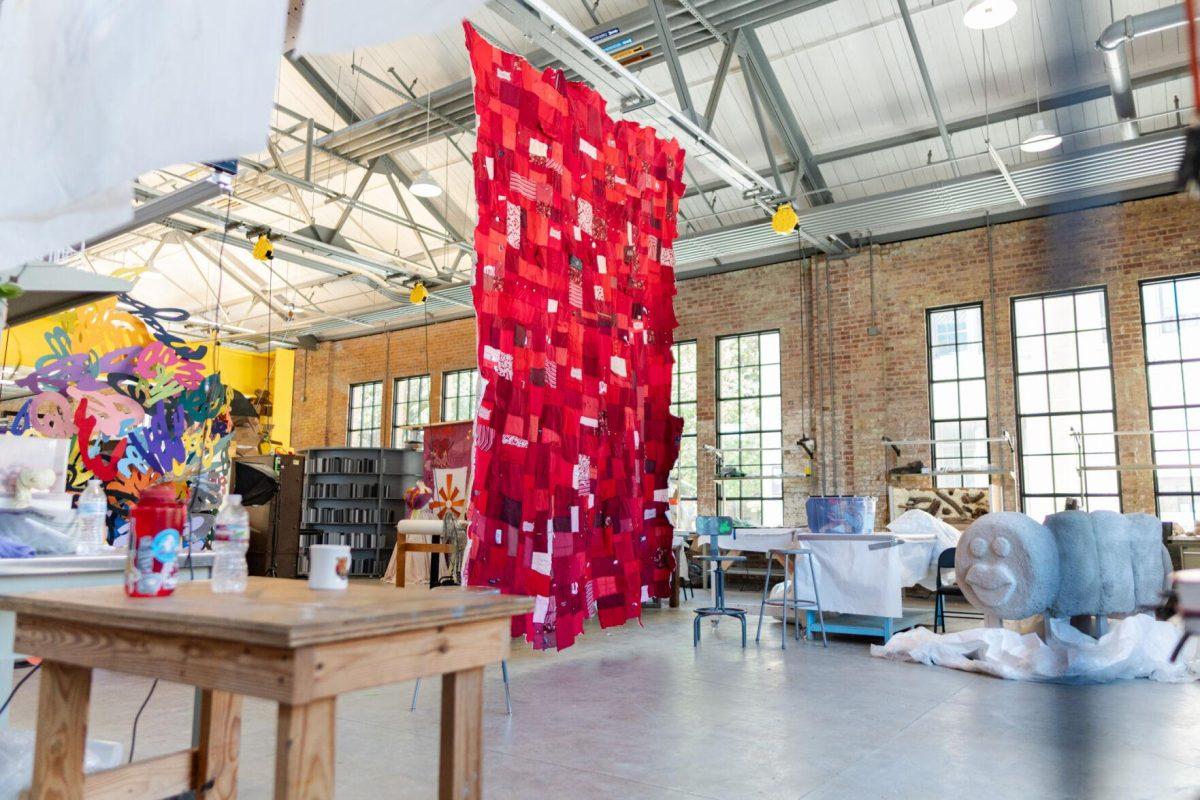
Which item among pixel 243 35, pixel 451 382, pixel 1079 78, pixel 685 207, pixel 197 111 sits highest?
pixel 685 207

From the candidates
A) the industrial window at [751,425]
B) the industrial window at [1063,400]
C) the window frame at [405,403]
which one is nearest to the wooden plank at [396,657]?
the industrial window at [1063,400]

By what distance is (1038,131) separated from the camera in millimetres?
6137

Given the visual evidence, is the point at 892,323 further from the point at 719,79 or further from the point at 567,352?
the point at 567,352

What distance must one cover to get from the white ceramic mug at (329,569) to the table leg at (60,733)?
0.52 metres

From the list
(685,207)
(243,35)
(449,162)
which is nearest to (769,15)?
(685,207)

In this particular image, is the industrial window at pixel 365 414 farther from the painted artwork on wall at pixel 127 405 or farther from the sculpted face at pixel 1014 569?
the sculpted face at pixel 1014 569

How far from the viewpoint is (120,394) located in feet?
11.7

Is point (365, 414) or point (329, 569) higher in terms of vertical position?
point (365, 414)

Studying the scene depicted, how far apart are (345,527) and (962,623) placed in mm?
7854

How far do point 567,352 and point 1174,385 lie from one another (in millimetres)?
6745

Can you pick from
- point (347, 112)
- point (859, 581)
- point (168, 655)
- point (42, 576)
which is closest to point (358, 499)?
point (347, 112)

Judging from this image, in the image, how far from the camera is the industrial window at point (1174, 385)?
8008mm

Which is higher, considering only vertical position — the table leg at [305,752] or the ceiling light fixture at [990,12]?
the ceiling light fixture at [990,12]

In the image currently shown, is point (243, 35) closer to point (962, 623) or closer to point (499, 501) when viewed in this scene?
point (499, 501)
